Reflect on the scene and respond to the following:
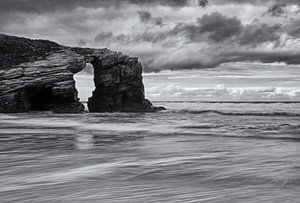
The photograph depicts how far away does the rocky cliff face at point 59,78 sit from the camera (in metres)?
35.5

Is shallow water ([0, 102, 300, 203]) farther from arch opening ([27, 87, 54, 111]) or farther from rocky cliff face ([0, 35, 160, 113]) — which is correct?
arch opening ([27, 87, 54, 111])

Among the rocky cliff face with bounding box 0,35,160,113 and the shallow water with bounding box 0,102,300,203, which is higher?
the rocky cliff face with bounding box 0,35,160,113

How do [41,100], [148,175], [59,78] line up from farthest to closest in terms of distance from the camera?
[41,100] < [59,78] < [148,175]

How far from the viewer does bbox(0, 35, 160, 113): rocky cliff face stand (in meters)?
35.5

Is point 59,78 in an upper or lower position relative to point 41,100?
upper

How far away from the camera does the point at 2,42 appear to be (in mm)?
43719

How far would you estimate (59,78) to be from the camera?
36.6m

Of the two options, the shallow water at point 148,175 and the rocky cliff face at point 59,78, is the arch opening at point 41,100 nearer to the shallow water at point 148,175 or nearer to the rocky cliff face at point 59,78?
the rocky cliff face at point 59,78

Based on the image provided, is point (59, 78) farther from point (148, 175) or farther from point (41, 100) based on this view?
point (148, 175)

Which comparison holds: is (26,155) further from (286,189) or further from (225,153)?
(286,189)

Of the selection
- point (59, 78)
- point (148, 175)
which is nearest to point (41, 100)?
point (59, 78)

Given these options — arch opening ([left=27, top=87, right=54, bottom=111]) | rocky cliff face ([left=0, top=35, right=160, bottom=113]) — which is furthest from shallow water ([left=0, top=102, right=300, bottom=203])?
arch opening ([left=27, top=87, right=54, bottom=111])

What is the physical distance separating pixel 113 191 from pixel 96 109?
146ft

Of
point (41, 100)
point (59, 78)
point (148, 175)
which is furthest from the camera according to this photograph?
point (41, 100)
